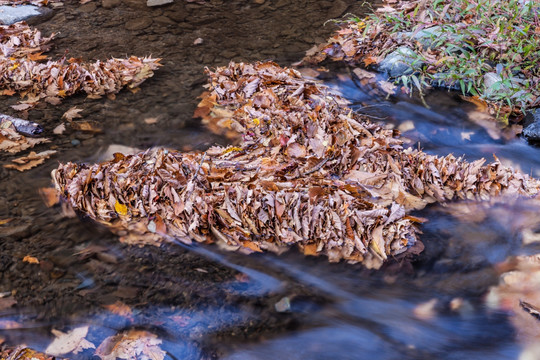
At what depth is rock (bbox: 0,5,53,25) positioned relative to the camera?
6.84m

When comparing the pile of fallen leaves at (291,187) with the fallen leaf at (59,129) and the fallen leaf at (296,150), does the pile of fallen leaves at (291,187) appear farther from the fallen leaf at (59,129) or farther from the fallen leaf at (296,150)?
the fallen leaf at (59,129)

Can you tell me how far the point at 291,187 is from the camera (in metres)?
3.61

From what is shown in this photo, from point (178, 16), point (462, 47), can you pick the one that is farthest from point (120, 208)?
point (462, 47)

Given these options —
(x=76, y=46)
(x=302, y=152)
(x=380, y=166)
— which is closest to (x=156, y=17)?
(x=76, y=46)

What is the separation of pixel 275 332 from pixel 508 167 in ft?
9.26

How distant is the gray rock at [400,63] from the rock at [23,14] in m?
5.48

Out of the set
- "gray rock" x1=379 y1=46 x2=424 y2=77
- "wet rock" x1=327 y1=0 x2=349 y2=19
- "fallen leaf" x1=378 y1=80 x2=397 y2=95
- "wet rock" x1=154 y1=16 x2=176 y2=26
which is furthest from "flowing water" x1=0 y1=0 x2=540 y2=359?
"wet rock" x1=327 y1=0 x2=349 y2=19

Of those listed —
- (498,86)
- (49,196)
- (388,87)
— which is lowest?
(49,196)

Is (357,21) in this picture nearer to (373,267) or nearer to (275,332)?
(373,267)

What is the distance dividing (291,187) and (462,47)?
3355 millimetres

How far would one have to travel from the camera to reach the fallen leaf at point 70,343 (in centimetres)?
271

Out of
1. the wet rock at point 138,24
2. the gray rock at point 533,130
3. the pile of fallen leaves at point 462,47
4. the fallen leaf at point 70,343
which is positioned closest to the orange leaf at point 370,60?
the pile of fallen leaves at point 462,47

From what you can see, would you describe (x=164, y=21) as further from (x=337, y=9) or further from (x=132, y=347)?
(x=132, y=347)

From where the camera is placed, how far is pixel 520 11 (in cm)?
541
